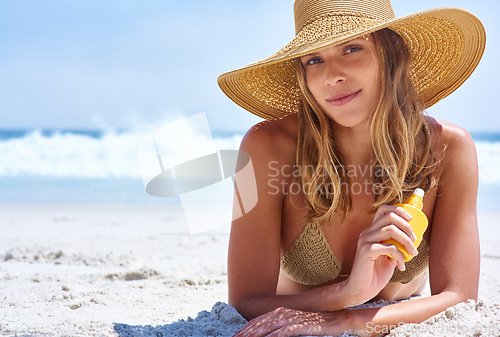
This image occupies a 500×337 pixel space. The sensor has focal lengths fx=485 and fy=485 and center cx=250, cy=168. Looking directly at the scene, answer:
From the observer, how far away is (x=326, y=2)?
187 cm

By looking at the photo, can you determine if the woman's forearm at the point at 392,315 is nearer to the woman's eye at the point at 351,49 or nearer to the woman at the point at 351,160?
the woman at the point at 351,160

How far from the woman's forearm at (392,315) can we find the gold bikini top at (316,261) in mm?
384

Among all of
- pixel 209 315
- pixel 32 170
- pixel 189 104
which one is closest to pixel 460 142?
pixel 209 315

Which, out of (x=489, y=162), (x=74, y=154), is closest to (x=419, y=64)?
(x=489, y=162)

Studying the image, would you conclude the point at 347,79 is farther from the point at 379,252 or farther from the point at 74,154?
the point at 74,154

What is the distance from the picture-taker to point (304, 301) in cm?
174

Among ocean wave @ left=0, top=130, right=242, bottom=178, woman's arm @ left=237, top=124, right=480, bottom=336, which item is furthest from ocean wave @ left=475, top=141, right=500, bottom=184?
woman's arm @ left=237, top=124, right=480, bottom=336

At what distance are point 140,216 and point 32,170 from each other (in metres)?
8.19

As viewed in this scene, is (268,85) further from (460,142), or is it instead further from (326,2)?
(460,142)

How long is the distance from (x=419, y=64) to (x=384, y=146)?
49 centimetres

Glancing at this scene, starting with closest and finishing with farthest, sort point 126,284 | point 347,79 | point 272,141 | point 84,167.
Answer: point 347,79, point 272,141, point 126,284, point 84,167

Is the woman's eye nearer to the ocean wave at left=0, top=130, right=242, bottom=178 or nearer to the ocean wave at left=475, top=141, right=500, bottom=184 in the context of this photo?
the ocean wave at left=475, top=141, right=500, bottom=184

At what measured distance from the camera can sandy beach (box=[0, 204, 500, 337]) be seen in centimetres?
178

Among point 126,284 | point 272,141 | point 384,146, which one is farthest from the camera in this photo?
point 126,284
